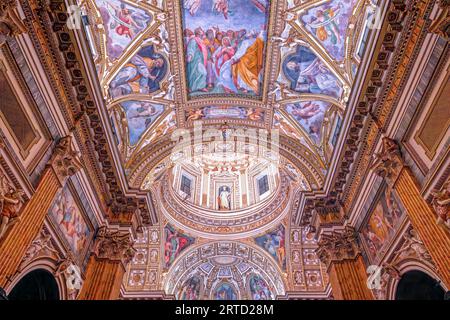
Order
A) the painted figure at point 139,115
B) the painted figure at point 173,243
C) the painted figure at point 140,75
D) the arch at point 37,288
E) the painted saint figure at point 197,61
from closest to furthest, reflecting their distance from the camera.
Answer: the arch at point 37,288
the painted figure at point 140,75
the painted saint figure at point 197,61
the painted figure at point 139,115
the painted figure at point 173,243

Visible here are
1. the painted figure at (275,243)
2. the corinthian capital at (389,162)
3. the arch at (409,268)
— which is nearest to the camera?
the arch at (409,268)

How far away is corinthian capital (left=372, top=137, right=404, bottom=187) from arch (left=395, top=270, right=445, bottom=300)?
2.30 metres

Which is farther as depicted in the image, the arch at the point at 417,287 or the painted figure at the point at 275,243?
the painted figure at the point at 275,243

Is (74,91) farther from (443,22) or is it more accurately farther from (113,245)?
(443,22)

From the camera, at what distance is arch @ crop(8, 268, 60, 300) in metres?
7.92

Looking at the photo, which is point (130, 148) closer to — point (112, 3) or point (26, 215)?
point (112, 3)

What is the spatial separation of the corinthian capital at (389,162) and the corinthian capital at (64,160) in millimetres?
7144

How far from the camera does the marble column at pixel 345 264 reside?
9.20 m

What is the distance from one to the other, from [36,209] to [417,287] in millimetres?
8727

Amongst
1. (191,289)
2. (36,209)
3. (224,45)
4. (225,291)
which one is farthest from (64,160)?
(225,291)

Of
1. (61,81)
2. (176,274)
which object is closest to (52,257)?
(61,81)

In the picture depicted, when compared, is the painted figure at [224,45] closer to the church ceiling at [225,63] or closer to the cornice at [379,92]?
the church ceiling at [225,63]

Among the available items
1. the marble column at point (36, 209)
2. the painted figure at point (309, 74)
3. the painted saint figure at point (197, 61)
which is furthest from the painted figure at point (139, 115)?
the painted figure at point (309, 74)

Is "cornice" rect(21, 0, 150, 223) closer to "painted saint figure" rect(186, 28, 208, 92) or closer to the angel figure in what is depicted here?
the angel figure
